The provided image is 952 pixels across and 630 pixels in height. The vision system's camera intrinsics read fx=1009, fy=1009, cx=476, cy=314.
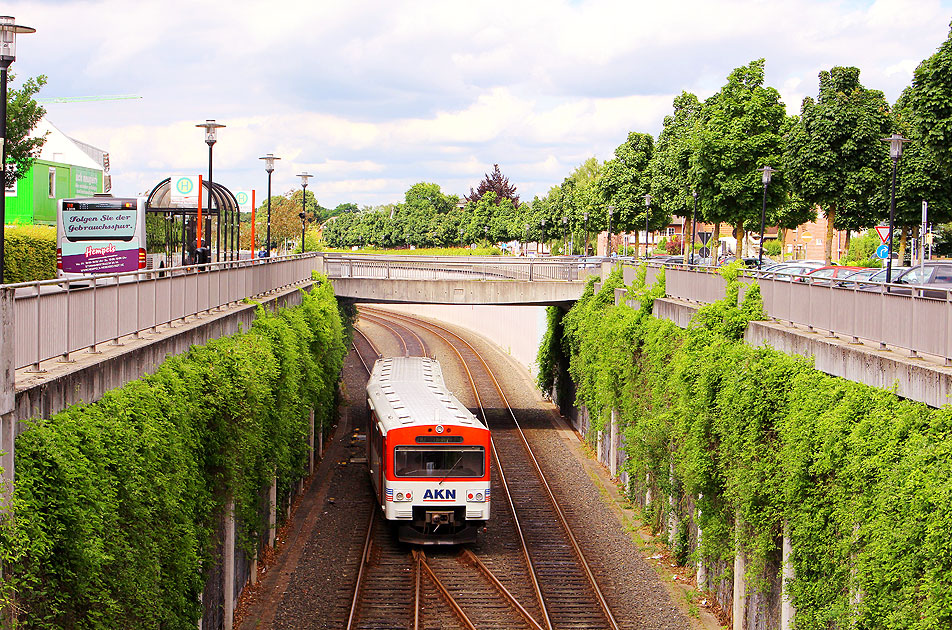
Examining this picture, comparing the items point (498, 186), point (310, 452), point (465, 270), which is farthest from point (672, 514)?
point (498, 186)

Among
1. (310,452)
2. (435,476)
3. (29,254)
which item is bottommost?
(310,452)

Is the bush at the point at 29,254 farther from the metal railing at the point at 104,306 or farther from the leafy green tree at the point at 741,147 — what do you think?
the leafy green tree at the point at 741,147

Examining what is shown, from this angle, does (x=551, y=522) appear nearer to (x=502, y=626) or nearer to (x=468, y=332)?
(x=502, y=626)

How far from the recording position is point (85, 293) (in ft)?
40.1

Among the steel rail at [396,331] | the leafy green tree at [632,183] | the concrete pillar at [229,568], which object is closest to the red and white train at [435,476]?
the concrete pillar at [229,568]

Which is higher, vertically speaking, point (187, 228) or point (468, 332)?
point (187, 228)

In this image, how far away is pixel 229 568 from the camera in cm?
1723

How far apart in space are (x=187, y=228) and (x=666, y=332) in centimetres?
2112

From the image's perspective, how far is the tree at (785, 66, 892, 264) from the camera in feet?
113

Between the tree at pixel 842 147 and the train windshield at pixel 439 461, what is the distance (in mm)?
18146

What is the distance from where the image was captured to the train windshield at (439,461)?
2238cm

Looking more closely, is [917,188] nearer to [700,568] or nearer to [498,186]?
[700,568]

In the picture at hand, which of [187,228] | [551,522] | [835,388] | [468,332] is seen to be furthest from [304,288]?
[468,332]

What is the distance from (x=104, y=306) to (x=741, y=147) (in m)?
30.3
